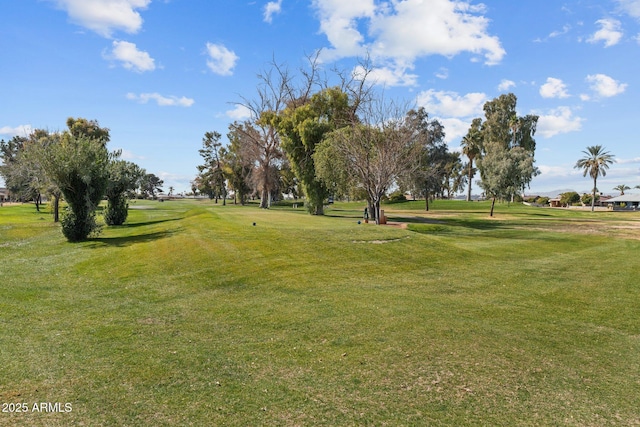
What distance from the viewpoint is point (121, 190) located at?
1238 inches

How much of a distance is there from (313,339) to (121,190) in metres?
→ 28.7

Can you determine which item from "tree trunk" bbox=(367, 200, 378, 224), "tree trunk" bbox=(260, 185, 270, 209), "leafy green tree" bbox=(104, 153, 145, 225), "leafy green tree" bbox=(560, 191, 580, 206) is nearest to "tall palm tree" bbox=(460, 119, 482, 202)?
"leafy green tree" bbox=(560, 191, 580, 206)

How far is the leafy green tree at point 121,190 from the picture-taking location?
3059cm

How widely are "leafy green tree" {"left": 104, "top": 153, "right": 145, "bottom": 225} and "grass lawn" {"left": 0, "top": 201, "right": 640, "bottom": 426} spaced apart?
15165 mm

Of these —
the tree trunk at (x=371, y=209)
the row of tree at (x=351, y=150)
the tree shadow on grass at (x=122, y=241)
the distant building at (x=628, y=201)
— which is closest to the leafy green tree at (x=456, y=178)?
the row of tree at (x=351, y=150)

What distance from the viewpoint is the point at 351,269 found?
Answer: 14.2m

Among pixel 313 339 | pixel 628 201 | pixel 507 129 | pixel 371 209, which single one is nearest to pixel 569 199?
pixel 628 201

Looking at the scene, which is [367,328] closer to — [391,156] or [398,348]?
[398,348]

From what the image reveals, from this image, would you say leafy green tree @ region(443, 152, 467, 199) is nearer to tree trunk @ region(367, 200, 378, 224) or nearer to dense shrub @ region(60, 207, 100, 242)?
tree trunk @ region(367, 200, 378, 224)

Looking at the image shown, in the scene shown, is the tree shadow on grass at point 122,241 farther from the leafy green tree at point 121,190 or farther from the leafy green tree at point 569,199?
the leafy green tree at point 569,199

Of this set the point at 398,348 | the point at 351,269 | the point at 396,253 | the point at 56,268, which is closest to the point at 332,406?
the point at 398,348

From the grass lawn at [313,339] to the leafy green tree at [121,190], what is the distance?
15.2 metres

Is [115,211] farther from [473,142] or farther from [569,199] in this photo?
[569,199]

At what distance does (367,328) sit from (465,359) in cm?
213
